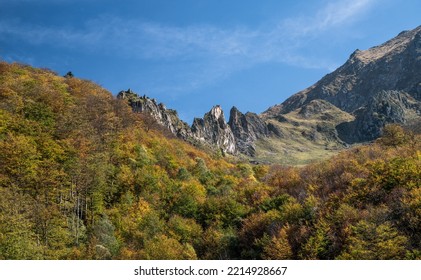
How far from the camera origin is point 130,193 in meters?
65.9

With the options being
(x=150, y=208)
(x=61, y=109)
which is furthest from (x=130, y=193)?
(x=61, y=109)

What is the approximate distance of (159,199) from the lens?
68.3 m

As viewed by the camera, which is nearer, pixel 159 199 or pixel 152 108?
pixel 159 199

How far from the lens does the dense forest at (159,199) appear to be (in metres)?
38.8

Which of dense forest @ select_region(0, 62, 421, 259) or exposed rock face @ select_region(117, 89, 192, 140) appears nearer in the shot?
dense forest @ select_region(0, 62, 421, 259)

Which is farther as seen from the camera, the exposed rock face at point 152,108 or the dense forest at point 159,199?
the exposed rock face at point 152,108

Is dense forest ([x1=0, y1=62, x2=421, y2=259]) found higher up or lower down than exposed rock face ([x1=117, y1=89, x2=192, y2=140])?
lower down

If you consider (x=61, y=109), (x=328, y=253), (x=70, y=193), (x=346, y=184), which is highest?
(x=61, y=109)

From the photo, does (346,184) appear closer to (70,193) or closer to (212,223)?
(212,223)

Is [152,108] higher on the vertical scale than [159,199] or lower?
higher

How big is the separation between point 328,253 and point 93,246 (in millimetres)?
27292

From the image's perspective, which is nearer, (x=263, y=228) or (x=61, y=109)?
(x=263, y=228)

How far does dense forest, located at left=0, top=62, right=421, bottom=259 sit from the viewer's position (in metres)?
38.8

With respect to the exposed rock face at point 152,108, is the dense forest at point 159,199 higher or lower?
lower
